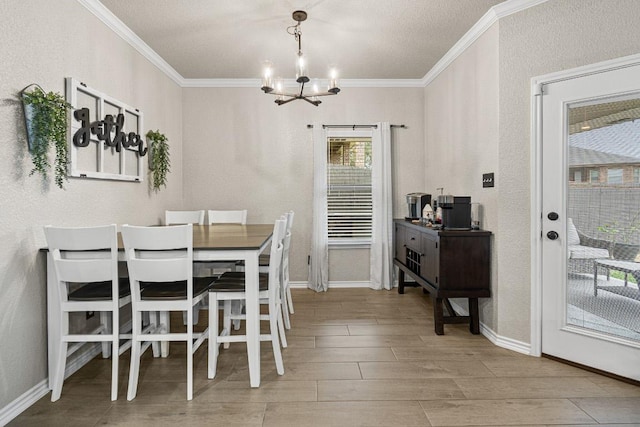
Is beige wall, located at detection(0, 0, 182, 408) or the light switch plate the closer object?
beige wall, located at detection(0, 0, 182, 408)

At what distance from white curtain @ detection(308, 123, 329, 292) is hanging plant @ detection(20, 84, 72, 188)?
2.96 metres

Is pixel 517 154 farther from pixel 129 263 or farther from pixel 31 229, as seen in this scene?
pixel 31 229

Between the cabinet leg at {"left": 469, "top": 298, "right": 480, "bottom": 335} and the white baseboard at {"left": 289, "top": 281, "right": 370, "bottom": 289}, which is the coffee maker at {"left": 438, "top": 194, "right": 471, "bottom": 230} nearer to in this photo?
the cabinet leg at {"left": 469, "top": 298, "right": 480, "bottom": 335}

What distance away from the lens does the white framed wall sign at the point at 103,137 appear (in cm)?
266

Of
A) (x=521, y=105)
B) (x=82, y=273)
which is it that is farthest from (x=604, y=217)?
(x=82, y=273)

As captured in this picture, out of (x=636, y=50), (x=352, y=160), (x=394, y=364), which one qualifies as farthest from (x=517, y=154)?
(x=352, y=160)

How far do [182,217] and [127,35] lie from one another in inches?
71.1

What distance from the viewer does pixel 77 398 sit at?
2.30 m

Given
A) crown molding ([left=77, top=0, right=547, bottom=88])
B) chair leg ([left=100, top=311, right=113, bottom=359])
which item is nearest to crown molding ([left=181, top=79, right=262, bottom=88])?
crown molding ([left=77, top=0, right=547, bottom=88])

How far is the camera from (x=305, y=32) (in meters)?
3.52

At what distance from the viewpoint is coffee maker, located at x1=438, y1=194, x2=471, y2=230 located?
3320 millimetres

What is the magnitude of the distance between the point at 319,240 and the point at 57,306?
301cm

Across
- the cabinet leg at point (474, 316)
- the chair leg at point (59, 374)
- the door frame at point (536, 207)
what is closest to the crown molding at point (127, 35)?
the chair leg at point (59, 374)

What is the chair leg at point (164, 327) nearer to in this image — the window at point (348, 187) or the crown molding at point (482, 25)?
the window at point (348, 187)
